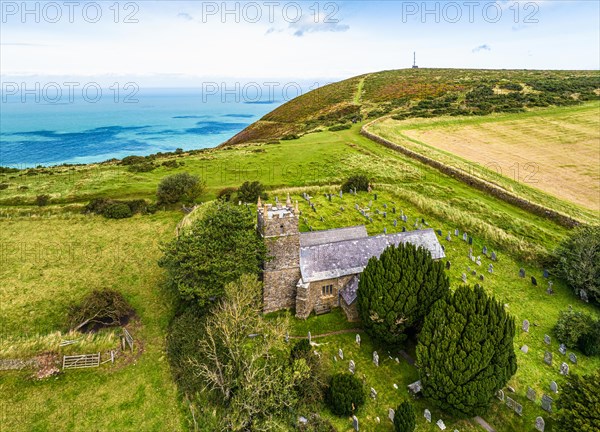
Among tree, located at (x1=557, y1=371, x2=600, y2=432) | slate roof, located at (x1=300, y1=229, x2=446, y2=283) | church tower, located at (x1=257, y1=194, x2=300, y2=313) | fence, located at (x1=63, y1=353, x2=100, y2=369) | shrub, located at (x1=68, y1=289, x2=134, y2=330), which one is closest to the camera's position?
tree, located at (x1=557, y1=371, x2=600, y2=432)

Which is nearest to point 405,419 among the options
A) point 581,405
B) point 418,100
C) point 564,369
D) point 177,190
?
point 581,405

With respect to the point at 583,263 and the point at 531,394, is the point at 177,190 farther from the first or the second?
the point at 583,263

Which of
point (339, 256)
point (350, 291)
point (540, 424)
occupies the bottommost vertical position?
point (540, 424)

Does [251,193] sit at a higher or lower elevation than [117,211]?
higher

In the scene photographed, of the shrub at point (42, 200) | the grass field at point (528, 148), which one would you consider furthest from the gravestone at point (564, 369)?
the shrub at point (42, 200)

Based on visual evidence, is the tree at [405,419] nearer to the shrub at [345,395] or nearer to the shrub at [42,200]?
the shrub at [345,395]

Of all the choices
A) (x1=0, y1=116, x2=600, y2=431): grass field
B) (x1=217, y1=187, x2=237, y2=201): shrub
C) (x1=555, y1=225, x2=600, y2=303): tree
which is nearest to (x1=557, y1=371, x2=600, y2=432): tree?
(x1=0, y1=116, x2=600, y2=431): grass field

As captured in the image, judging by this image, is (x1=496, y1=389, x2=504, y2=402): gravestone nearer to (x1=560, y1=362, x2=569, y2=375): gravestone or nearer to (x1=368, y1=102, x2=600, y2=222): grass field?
(x1=560, y1=362, x2=569, y2=375): gravestone
